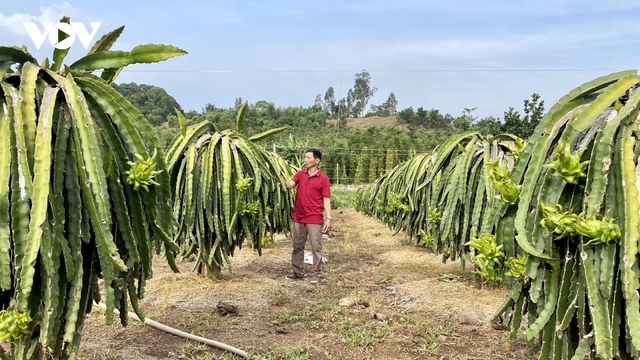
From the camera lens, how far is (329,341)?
4.71m

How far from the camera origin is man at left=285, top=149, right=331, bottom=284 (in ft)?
23.5

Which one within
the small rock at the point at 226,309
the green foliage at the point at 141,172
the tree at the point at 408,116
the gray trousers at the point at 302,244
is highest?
the tree at the point at 408,116

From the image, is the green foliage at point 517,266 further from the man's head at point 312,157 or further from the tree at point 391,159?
the tree at point 391,159

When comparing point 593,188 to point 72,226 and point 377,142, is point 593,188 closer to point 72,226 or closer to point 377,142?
point 72,226

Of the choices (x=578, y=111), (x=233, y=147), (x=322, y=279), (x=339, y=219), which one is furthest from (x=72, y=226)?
(x=339, y=219)

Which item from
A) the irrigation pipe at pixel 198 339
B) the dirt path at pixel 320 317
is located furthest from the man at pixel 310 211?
the irrigation pipe at pixel 198 339

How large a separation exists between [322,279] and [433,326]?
2.41 m

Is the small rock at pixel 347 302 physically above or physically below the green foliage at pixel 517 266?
below

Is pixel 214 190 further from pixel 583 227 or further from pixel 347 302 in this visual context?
pixel 583 227

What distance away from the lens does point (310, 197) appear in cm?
718

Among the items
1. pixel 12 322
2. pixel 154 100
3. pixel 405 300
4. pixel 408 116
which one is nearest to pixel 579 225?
pixel 12 322

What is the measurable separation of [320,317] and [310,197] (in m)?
2.15

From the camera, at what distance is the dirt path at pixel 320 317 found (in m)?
4.40

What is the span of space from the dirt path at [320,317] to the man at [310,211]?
0.99 ft
